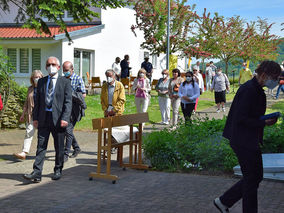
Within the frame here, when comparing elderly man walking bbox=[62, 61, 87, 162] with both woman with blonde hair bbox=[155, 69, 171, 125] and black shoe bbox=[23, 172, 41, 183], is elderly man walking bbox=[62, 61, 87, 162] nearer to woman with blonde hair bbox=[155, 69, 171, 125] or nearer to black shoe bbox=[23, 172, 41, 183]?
black shoe bbox=[23, 172, 41, 183]

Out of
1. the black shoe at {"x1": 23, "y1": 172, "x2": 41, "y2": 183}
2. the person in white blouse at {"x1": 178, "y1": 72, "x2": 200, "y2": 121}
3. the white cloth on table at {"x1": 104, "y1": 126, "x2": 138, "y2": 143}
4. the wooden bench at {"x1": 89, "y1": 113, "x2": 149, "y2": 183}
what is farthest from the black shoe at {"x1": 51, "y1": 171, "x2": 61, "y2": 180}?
the person in white blouse at {"x1": 178, "y1": 72, "x2": 200, "y2": 121}

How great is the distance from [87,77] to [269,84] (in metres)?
23.9

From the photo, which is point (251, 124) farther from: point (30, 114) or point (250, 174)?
point (30, 114)

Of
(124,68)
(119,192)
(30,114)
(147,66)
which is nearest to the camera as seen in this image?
(119,192)

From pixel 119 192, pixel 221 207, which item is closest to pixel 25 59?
pixel 119 192

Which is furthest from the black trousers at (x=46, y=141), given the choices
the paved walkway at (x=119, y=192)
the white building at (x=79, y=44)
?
the white building at (x=79, y=44)

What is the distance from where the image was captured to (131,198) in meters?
6.59

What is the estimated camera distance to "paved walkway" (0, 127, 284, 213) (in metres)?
6.12

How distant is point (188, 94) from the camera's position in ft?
43.0

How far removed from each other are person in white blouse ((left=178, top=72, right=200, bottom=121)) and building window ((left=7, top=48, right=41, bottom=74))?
16.2 metres

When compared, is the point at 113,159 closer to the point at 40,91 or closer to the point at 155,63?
the point at 40,91

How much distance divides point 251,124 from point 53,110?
3.78m

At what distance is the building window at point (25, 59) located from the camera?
1091 inches

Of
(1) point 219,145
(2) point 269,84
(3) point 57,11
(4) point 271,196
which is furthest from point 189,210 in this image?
(3) point 57,11
